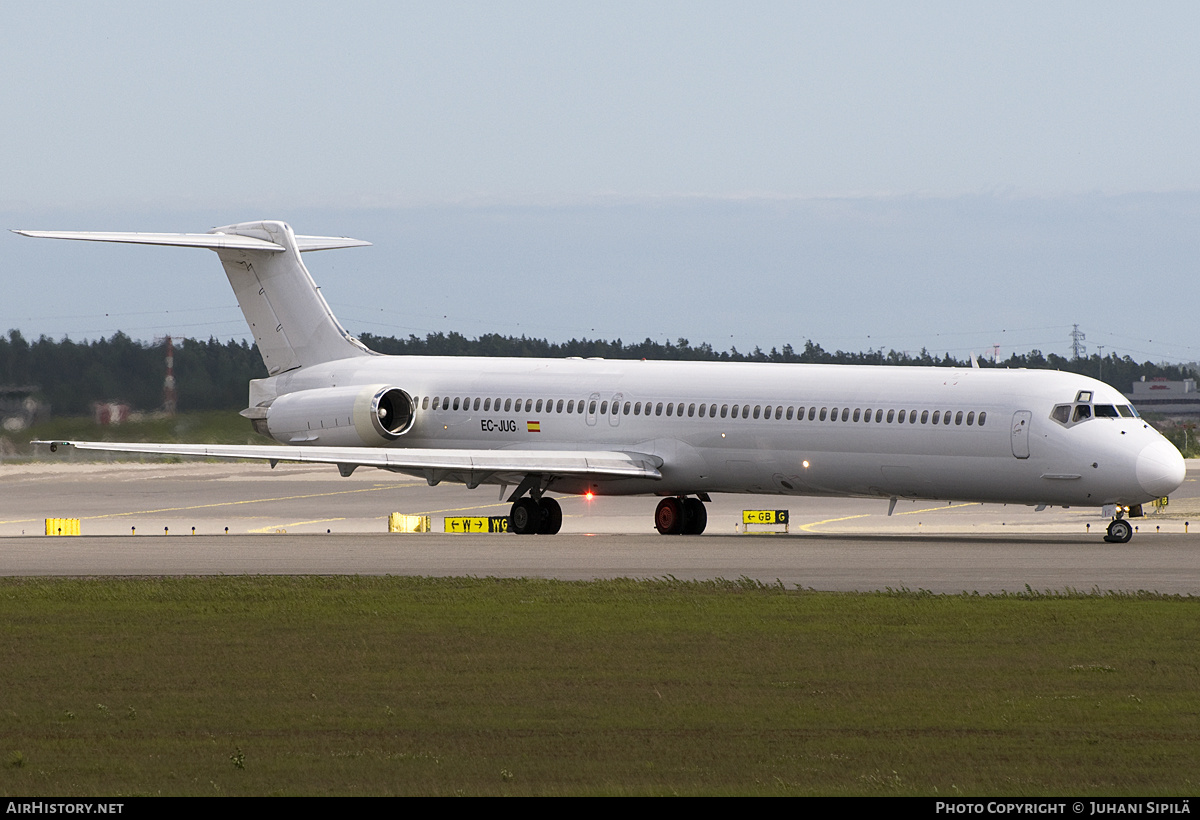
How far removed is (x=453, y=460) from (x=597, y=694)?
22382mm

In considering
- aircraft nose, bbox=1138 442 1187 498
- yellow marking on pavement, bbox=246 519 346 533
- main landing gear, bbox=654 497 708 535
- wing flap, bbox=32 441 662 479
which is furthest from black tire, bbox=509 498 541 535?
aircraft nose, bbox=1138 442 1187 498

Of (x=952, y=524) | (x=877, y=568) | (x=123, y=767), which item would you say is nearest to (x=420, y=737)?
(x=123, y=767)

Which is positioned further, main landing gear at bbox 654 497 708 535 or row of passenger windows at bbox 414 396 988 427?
main landing gear at bbox 654 497 708 535

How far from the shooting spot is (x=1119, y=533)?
3281 centimetres

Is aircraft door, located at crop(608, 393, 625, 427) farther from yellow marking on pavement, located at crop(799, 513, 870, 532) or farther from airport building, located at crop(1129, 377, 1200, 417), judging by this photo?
airport building, located at crop(1129, 377, 1200, 417)

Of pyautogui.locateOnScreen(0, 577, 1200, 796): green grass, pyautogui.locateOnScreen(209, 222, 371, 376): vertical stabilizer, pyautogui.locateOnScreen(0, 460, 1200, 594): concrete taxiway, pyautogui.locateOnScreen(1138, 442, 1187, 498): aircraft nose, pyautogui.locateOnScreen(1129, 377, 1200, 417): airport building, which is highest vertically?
pyautogui.locateOnScreen(1129, 377, 1200, 417): airport building

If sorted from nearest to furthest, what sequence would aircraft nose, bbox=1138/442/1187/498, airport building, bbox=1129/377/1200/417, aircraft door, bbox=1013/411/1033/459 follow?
aircraft nose, bbox=1138/442/1187/498, aircraft door, bbox=1013/411/1033/459, airport building, bbox=1129/377/1200/417

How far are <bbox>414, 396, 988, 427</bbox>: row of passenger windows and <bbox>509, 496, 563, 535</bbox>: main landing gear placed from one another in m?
2.34


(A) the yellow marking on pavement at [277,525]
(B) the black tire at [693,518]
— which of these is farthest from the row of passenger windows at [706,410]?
(A) the yellow marking on pavement at [277,525]

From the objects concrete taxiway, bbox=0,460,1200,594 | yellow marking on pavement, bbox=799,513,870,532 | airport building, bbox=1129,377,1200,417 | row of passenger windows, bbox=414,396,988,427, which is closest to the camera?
concrete taxiway, bbox=0,460,1200,594

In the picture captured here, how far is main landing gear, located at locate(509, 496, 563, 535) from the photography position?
38062 millimetres

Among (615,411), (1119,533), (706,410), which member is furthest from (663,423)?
(1119,533)
